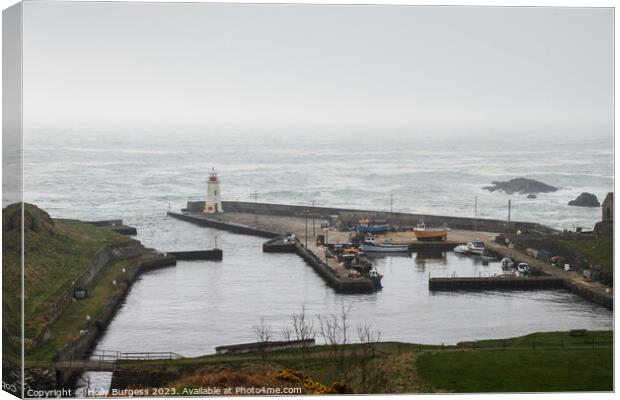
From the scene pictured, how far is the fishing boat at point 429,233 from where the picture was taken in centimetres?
2636

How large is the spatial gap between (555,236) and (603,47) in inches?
192

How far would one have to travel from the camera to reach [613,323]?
2066 cm

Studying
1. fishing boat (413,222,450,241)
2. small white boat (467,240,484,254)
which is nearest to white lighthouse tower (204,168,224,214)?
fishing boat (413,222,450,241)

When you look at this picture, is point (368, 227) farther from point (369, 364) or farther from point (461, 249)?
point (369, 364)

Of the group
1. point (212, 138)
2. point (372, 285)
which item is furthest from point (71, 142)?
point (372, 285)

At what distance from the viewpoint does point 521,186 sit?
23078 millimetres

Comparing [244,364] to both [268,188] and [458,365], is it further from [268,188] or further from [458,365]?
[268,188]

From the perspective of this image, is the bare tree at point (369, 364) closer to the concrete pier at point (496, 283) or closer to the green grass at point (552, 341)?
the green grass at point (552, 341)

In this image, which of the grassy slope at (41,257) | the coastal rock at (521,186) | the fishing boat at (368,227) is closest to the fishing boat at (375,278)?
the fishing boat at (368,227)

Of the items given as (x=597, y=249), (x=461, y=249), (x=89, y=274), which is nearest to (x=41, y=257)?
(x=89, y=274)

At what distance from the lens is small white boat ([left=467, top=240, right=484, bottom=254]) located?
1031 inches

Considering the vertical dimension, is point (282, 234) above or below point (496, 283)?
above

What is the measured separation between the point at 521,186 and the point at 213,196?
4216mm

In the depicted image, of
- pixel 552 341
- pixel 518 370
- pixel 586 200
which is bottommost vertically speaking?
pixel 518 370
